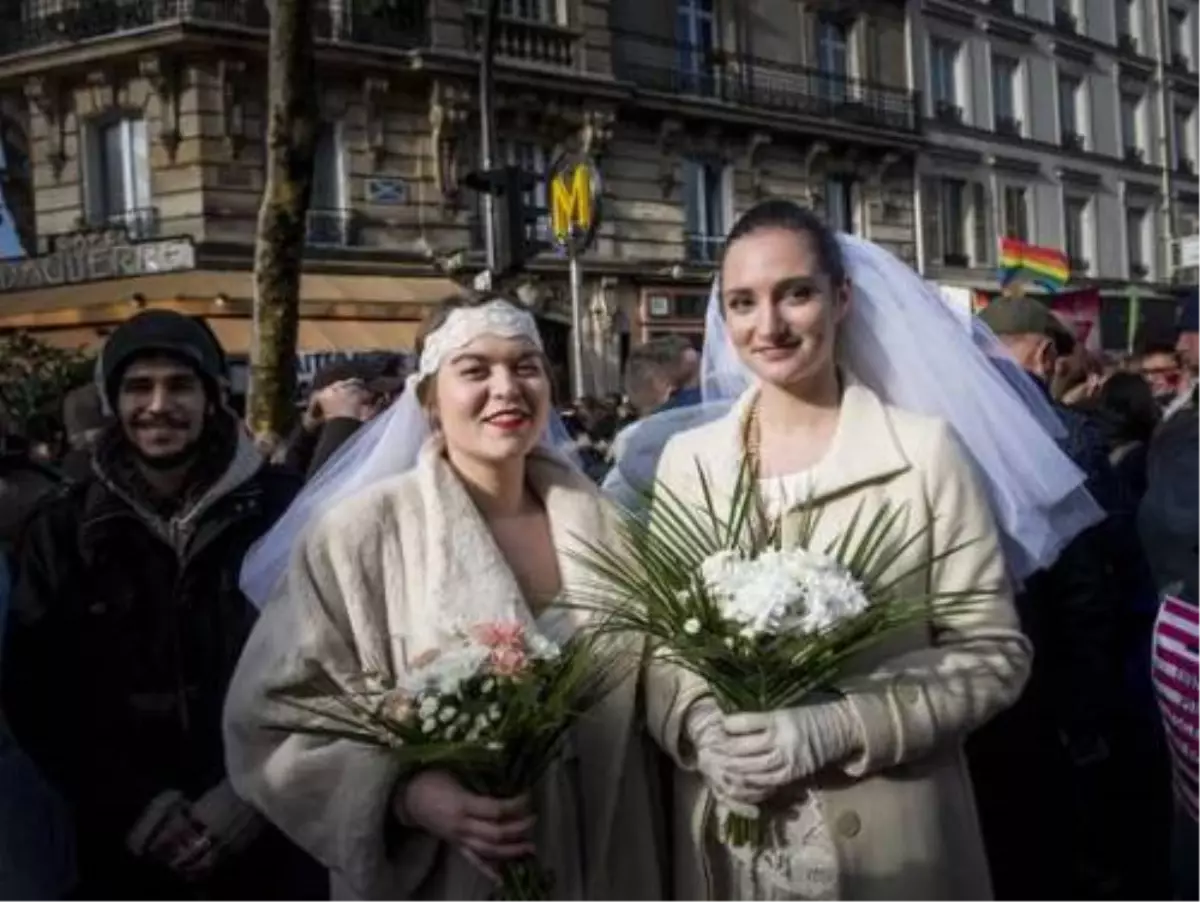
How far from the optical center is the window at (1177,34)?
48531 millimetres

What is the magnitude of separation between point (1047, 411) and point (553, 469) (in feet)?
5.70

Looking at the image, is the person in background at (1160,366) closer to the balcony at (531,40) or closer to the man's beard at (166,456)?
the man's beard at (166,456)

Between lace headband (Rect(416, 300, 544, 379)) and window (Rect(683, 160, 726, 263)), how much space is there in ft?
91.2

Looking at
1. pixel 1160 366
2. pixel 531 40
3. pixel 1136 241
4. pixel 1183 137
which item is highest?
pixel 1183 137

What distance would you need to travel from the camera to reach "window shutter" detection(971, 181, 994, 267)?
38.8 metres

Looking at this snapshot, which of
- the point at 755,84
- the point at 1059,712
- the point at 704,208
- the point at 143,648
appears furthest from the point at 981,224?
the point at 143,648

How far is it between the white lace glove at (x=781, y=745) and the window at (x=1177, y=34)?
49.1m

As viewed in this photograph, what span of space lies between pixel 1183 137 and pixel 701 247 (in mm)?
23725

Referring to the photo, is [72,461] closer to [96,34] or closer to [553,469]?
[553,469]

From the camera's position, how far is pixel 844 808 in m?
3.14

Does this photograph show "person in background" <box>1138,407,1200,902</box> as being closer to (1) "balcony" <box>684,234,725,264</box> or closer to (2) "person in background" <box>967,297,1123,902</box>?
(2) "person in background" <box>967,297,1123,902</box>

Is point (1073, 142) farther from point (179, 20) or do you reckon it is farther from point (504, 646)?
point (504, 646)

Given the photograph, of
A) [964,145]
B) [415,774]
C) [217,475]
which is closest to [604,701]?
[415,774]

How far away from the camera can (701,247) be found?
1243 inches
